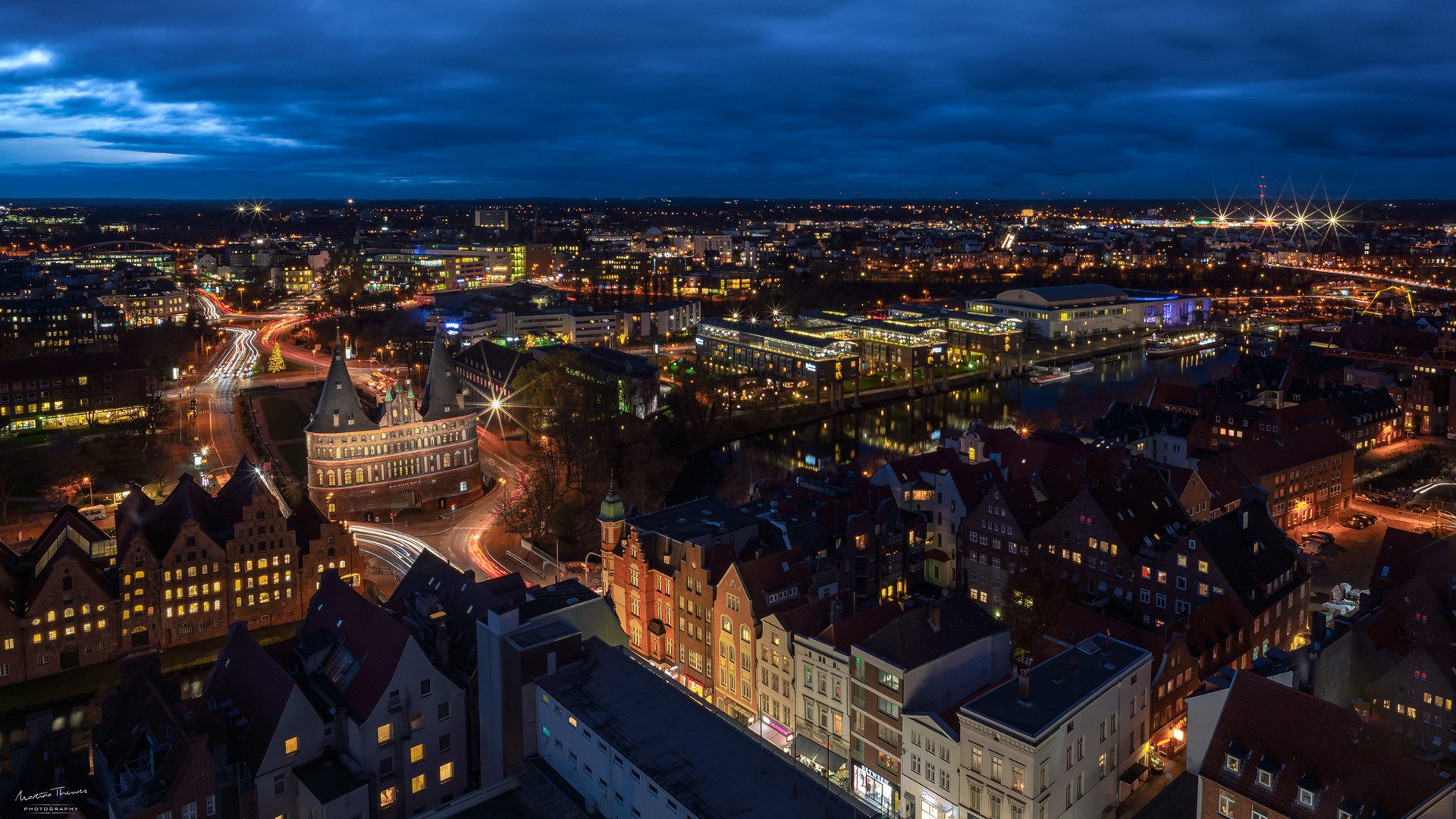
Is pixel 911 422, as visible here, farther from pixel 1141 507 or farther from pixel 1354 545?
pixel 1141 507

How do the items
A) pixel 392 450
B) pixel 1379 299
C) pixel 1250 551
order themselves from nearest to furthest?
pixel 1250 551 → pixel 392 450 → pixel 1379 299

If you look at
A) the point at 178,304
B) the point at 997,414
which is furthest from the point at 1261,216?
the point at 178,304

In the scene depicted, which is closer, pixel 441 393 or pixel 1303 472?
pixel 1303 472

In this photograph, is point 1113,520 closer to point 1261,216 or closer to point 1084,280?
point 1084,280

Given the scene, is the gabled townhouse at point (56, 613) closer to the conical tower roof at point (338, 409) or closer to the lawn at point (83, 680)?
the lawn at point (83, 680)

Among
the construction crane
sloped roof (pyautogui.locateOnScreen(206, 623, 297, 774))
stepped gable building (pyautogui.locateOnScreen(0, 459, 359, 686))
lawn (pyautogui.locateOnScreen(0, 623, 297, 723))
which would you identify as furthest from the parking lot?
the construction crane

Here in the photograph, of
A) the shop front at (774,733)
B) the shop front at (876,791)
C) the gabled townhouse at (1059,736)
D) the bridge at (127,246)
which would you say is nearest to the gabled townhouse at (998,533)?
the gabled townhouse at (1059,736)

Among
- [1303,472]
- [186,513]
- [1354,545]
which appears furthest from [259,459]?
[1354,545]
